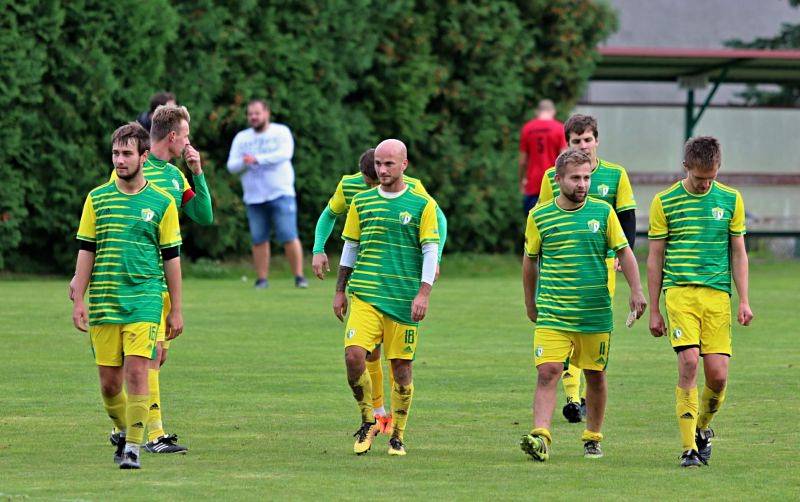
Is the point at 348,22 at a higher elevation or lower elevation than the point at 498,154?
higher

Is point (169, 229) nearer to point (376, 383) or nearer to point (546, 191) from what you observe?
point (376, 383)

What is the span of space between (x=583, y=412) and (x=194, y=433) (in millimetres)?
2572

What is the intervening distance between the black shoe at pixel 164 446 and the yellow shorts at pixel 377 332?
106 cm

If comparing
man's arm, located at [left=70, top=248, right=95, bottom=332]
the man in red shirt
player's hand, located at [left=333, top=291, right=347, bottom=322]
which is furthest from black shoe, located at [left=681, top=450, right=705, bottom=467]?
the man in red shirt

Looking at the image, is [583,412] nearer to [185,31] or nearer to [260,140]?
[260,140]

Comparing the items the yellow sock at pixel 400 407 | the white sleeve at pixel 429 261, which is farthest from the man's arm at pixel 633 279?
the yellow sock at pixel 400 407

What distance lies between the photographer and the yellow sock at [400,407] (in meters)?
8.87

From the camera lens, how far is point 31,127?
20031 millimetres

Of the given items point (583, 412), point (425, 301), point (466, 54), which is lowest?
point (583, 412)

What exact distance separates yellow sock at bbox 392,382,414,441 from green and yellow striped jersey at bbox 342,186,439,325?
38cm

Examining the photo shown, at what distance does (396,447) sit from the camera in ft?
28.8

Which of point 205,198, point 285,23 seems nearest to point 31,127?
point 285,23

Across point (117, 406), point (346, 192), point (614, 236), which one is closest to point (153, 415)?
point (117, 406)

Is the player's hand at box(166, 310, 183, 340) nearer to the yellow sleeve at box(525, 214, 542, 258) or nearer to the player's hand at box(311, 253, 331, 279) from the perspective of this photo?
the player's hand at box(311, 253, 331, 279)
